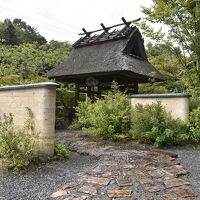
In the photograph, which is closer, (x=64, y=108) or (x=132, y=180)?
(x=132, y=180)

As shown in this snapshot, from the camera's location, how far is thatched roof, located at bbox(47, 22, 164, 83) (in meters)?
13.0

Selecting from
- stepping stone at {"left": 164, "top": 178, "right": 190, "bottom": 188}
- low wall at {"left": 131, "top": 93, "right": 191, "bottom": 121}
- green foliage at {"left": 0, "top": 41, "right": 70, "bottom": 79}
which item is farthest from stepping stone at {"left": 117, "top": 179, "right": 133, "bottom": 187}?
green foliage at {"left": 0, "top": 41, "right": 70, "bottom": 79}

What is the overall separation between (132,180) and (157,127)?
3.54 metres

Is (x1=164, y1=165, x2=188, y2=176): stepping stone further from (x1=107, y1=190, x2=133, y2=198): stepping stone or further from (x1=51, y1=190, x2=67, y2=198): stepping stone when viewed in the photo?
(x1=51, y1=190, x2=67, y2=198): stepping stone

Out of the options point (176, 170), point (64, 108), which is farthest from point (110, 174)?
point (64, 108)

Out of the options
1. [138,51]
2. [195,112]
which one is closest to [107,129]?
[195,112]

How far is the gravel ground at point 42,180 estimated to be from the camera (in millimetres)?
4262

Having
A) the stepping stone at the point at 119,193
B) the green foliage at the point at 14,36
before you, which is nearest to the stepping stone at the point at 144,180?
the stepping stone at the point at 119,193

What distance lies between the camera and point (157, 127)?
318 inches

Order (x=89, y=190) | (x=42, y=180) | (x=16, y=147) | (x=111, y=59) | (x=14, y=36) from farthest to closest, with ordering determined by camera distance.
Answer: (x=14, y=36)
(x=111, y=59)
(x=16, y=147)
(x=42, y=180)
(x=89, y=190)

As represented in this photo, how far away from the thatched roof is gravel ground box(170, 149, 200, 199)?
18.9 ft

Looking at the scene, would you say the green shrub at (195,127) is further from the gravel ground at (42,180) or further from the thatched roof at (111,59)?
the thatched roof at (111,59)

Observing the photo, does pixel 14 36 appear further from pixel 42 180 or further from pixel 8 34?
pixel 42 180

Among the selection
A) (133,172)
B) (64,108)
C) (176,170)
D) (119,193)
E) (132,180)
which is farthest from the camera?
(64,108)
